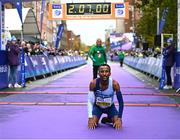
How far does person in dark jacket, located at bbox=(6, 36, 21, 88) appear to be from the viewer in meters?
18.9

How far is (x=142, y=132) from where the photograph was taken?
8688 mm

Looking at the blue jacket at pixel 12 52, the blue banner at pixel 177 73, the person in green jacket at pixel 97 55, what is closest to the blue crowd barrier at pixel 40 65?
the blue jacket at pixel 12 52

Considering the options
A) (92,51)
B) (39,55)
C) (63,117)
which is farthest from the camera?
(39,55)

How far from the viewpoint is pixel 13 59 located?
18938 millimetres

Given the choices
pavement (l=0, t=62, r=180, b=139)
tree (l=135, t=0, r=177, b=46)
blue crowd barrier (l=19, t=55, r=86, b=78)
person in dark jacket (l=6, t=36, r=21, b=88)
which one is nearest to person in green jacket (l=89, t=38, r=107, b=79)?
person in dark jacket (l=6, t=36, r=21, b=88)

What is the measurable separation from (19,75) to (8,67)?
121 centimetres

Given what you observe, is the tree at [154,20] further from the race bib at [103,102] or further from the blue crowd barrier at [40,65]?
the race bib at [103,102]

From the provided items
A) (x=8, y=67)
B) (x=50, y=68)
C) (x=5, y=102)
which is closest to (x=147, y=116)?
(x=5, y=102)

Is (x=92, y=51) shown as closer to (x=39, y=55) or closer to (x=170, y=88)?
(x=170, y=88)

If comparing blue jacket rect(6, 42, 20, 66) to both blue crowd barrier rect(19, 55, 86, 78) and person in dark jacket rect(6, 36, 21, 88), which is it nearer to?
person in dark jacket rect(6, 36, 21, 88)

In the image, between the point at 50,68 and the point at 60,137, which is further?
the point at 50,68

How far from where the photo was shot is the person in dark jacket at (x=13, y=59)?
1889 cm

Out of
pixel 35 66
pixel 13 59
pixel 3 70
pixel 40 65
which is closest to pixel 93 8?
pixel 40 65

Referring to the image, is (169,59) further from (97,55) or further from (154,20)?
(154,20)
